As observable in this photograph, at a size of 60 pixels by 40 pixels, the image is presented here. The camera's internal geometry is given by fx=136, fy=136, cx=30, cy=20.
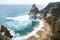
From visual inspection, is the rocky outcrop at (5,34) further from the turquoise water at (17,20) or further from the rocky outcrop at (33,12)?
the rocky outcrop at (33,12)

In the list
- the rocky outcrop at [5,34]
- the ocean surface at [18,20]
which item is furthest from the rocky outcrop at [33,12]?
the rocky outcrop at [5,34]

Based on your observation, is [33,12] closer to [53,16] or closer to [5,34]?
[53,16]

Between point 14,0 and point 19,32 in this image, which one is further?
point 14,0

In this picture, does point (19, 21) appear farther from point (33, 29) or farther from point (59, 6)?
point (59, 6)

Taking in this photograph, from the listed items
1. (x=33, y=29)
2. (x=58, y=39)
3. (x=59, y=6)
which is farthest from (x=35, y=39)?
(x=59, y=6)

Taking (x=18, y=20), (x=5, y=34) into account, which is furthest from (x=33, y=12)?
(x=5, y=34)

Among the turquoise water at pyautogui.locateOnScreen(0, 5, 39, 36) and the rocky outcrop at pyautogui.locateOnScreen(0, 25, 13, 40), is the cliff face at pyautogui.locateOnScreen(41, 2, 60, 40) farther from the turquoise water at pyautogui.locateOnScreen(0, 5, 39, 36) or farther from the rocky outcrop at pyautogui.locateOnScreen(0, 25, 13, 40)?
the rocky outcrop at pyautogui.locateOnScreen(0, 25, 13, 40)
